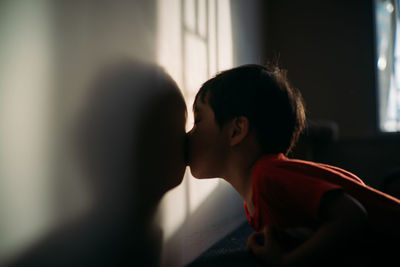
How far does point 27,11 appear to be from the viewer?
473 millimetres

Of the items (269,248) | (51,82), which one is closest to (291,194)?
(269,248)

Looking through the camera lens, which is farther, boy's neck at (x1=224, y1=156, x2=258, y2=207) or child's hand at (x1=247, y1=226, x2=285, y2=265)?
boy's neck at (x1=224, y1=156, x2=258, y2=207)

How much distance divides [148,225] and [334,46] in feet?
7.23

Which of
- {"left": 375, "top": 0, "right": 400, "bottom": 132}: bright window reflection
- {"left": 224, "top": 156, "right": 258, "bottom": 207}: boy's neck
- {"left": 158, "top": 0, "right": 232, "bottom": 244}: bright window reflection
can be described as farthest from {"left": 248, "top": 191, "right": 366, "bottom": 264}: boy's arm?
{"left": 375, "top": 0, "right": 400, "bottom": 132}: bright window reflection

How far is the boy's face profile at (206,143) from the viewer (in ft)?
2.91

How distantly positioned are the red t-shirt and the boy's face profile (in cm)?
14

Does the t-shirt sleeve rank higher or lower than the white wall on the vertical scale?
lower

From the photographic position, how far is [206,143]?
2.94 feet

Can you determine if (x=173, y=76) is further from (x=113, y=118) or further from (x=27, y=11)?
(x=27, y=11)

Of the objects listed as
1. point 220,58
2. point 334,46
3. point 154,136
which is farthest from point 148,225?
point 334,46

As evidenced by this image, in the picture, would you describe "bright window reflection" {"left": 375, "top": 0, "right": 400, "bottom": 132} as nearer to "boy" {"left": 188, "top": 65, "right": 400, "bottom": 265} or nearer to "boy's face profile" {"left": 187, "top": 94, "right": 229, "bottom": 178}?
"boy" {"left": 188, "top": 65, "right": 400, "bottom": 265}

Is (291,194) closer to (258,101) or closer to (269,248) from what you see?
(269,248)

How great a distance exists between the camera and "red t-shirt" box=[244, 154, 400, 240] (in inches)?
26.8

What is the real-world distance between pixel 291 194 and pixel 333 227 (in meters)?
0.11
